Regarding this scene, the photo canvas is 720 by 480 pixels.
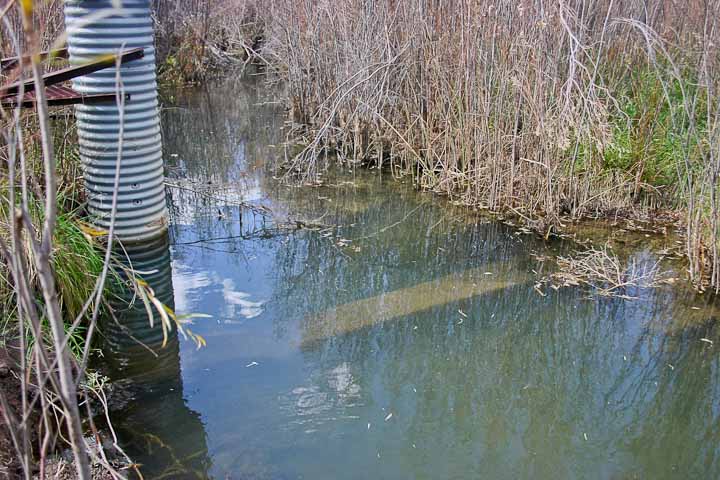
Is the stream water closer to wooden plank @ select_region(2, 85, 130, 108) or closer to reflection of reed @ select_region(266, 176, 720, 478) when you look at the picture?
reflection of reed @ select_region(266, 176, 720, 478)

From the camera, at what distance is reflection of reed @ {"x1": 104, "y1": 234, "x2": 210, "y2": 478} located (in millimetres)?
2645

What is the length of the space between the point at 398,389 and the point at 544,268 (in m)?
1.74

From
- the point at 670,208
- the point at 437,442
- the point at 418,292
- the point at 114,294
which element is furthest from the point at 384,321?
the point at 670,208

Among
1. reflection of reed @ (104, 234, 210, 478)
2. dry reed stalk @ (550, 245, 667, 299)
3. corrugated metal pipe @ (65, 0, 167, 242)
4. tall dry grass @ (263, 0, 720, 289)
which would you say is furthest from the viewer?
tall dry grass @ (263, 0, 720, 289)

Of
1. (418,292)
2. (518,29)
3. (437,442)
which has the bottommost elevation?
(437,442)

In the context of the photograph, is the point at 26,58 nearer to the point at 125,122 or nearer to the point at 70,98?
the point at 70,98

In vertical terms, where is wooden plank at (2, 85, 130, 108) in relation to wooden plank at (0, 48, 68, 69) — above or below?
below

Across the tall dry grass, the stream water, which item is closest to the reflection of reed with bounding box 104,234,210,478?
the stream water

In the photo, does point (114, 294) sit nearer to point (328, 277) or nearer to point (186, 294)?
point (186, 294)

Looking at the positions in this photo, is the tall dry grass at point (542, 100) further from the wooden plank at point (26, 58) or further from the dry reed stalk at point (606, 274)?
the wooden plank at point (26, 58)

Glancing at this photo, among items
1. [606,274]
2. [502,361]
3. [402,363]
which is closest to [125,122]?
[402,363]

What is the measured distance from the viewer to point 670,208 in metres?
5.27

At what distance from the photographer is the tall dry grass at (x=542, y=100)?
4602mm

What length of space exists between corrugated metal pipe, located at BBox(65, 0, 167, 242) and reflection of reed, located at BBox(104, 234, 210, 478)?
0.68 m
